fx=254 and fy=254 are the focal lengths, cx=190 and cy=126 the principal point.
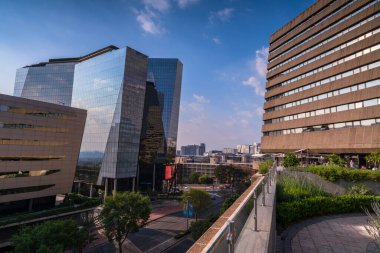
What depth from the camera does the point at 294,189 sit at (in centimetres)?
1550

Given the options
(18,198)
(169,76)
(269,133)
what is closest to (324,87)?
(269,133)

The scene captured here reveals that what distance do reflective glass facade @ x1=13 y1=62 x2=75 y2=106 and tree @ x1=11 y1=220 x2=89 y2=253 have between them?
285 ft

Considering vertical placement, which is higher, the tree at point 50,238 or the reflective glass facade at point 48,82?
the reflective glass facade at point 48,82

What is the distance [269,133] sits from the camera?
53000mm

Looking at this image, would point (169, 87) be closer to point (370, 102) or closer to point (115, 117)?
point (115, 117)

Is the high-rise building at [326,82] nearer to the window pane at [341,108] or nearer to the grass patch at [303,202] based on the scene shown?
the window pane at [341,108]

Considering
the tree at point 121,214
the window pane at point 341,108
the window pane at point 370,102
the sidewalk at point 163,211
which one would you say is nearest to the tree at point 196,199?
the sidewalk at point 163,211

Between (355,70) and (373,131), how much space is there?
9431 millimetres

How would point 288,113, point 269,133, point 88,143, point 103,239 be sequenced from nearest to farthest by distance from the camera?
point 103,239 < point 288,113 < point 269,133 < point 88,143

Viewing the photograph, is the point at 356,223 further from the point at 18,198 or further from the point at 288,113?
the point at 18,198

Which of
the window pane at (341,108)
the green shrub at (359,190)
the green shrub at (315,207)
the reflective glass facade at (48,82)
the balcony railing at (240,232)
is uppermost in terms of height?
the reflective glass facade at (48,82)

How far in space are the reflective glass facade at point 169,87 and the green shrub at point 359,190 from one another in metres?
94.4

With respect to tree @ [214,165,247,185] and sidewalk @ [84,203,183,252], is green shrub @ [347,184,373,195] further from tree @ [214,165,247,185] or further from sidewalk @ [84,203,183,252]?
tree @ [214,165,247,185]

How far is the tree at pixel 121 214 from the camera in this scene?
2939 cm
